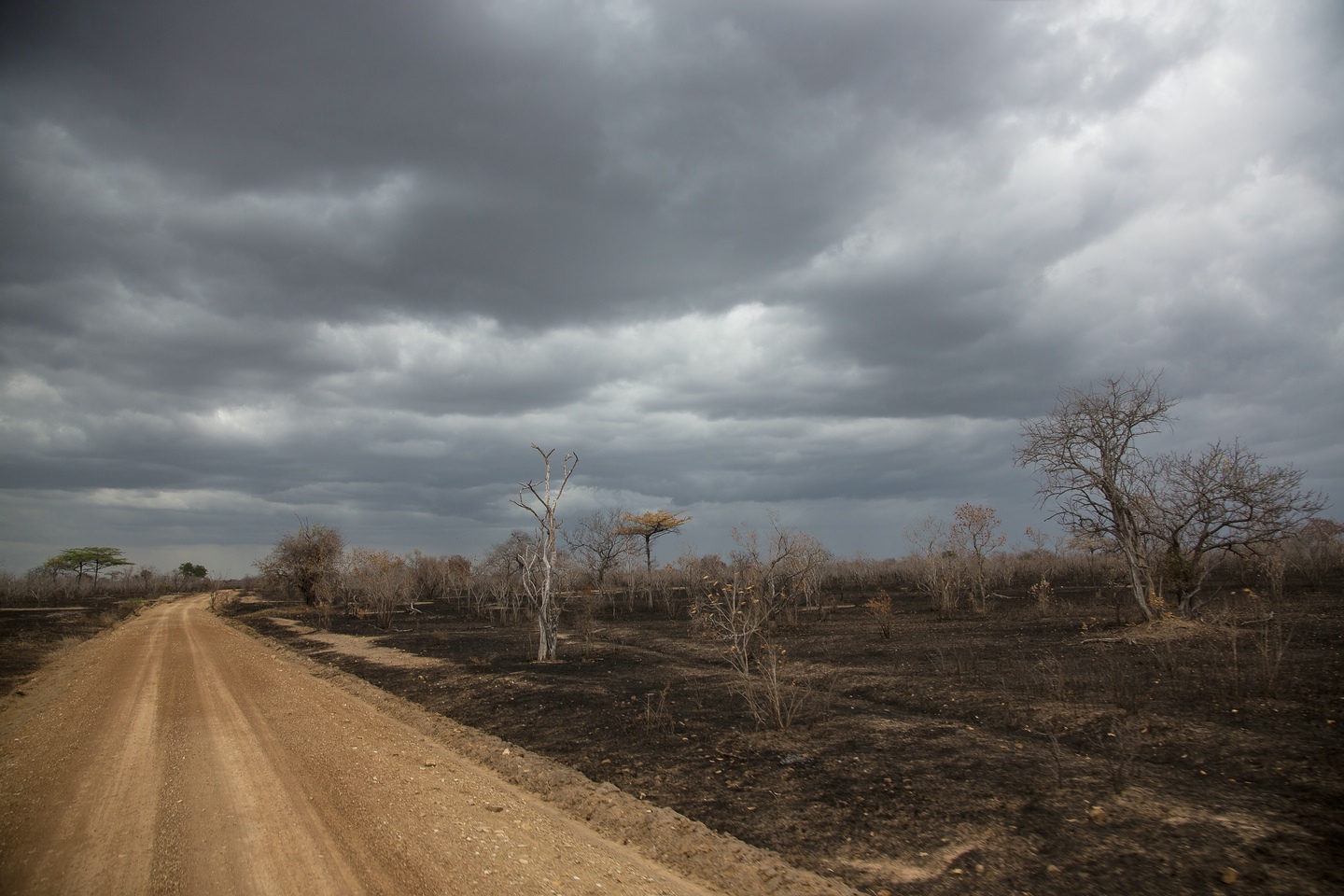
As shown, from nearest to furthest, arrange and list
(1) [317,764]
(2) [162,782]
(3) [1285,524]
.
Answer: (2) [162,782]
(1) [317,764]
(3) [1285,524]

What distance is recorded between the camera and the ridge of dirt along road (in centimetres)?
461

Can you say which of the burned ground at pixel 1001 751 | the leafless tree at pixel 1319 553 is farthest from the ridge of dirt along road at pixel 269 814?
the leafless tree at pixel 1319 553

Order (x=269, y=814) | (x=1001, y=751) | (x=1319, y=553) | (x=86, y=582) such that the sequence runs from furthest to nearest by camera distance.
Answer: (x=86, y=582), (x=1319, y=553), (x=1001, y=751), (x=269, y=814)

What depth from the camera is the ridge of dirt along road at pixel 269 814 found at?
4609 mm

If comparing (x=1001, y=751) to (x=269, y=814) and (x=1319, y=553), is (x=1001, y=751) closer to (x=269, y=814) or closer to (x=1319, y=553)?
(x=269, y=814)

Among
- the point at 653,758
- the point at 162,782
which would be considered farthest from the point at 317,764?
the point at 653,758

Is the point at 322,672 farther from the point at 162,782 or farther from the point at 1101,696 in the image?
the point at 1101,696

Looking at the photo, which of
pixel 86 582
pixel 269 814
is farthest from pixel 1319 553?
pixel 86 582

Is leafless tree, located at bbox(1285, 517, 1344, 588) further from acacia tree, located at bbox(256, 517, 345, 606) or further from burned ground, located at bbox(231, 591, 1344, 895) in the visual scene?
acacia tree, located at bbox(256, 517, 345, 606)

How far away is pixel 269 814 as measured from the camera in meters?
5.76

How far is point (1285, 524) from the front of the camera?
14266 millimetres

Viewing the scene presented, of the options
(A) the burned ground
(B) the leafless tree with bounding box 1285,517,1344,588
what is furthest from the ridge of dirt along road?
(B) the leafless tree with bounding box 1285,517,1344,588

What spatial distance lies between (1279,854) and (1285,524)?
1390cm

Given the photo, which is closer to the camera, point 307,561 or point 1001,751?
point 1001,751
